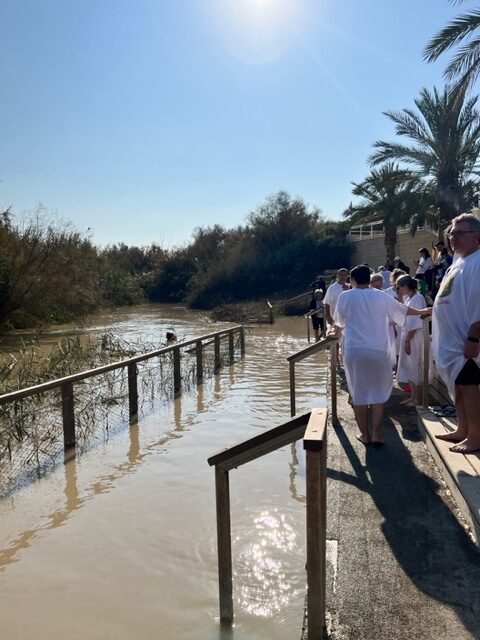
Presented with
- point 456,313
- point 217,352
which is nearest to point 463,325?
point 456,313

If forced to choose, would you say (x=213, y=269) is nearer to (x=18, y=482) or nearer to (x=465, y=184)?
(x=465, y=184)

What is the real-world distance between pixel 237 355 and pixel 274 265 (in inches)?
1104

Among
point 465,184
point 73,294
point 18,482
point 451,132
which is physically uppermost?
point 451,132

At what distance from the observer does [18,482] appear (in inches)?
235

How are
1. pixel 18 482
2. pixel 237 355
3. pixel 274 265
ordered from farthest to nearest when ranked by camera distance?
pixel 274 265 → pixel 237 355 → pixel 18 482

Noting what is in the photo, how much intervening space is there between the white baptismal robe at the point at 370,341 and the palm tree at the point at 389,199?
19.2 metres

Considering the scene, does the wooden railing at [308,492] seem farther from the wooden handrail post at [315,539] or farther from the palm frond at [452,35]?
the palm frond at [452,35]

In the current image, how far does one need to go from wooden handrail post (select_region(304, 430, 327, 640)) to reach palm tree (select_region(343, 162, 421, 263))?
72.2 feet

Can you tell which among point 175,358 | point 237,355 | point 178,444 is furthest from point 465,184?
point 178,444

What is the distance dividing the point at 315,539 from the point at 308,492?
224mm

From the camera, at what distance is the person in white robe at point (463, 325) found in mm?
3865

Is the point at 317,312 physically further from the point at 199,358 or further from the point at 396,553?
the point at 396,553

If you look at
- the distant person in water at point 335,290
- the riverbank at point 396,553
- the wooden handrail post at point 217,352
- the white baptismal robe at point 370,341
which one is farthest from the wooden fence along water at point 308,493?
the wooden handrail post at point 217,352

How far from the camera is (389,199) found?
86.9 ft
